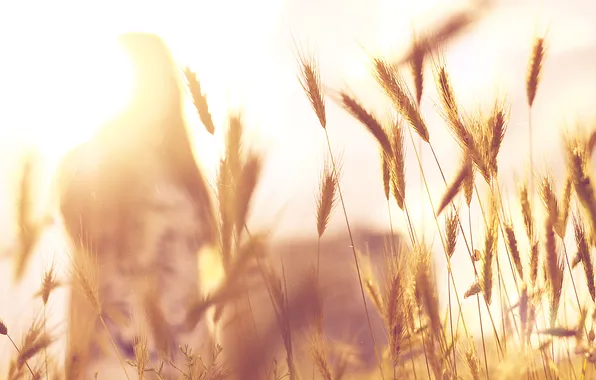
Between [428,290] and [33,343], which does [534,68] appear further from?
[33,343]

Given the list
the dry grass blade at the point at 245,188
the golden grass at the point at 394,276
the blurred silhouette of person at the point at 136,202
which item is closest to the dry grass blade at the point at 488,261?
the golden grass at the point at 394,276

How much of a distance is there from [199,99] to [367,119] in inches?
14.2

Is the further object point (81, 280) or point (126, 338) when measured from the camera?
point (126, 338)

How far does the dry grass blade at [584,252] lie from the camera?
1037mm

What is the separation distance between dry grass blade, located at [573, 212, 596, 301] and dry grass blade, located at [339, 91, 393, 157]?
14.9 inches

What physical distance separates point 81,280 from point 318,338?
48 centimetres

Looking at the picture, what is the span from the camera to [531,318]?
118 cm

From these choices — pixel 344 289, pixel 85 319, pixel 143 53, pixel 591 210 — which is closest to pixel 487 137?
pixel 591 210

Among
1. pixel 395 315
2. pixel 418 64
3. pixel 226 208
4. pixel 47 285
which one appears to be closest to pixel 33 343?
pixel 47 285

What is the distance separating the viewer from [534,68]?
3.85 feet

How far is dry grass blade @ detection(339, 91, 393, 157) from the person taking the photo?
1.13 meters

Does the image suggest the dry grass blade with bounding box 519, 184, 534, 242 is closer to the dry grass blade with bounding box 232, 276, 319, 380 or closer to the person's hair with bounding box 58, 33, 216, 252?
the dry grass blade with bounding box 232, 276, 319, 380

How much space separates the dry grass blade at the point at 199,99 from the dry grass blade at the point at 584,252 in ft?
2.47

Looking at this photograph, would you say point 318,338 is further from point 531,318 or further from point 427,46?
point 427,46
